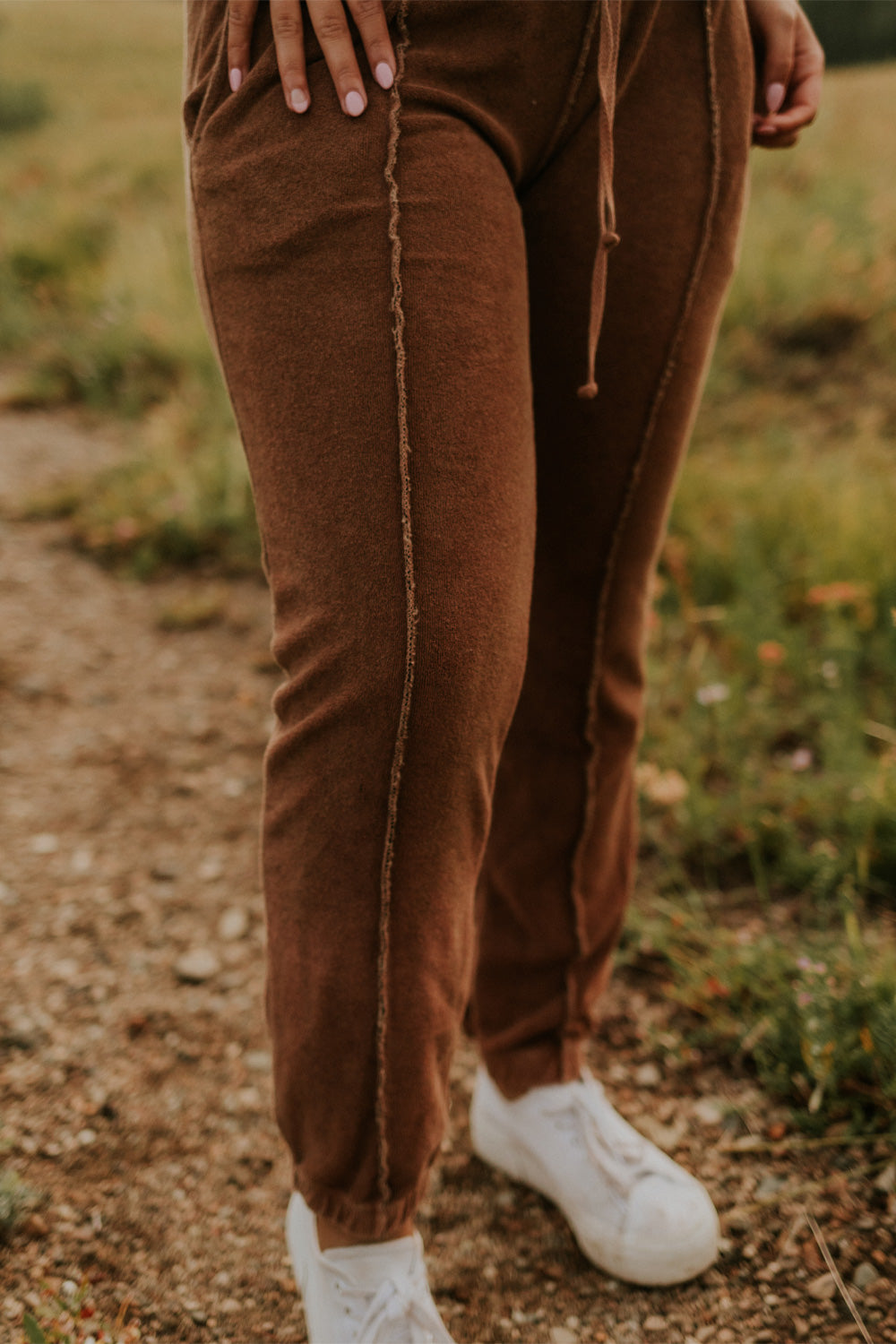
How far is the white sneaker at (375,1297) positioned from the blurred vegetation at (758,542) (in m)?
0.69

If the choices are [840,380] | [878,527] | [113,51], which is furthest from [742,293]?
[113,51]

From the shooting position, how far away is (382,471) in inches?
32.5

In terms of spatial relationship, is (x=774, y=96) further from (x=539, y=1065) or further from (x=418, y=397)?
(x=539, y=1065)

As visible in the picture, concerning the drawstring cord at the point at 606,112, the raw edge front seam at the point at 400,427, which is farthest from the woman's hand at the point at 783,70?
the raw edge front seam at the point at 400,427

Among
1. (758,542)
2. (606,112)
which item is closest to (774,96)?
(606,112)

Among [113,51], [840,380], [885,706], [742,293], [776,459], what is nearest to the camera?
[885,706]

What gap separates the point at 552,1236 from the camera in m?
1.39

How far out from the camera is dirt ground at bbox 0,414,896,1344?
1261mm

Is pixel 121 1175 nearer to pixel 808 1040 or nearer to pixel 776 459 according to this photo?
pixel 808 1040

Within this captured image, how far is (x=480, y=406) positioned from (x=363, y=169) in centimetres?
21

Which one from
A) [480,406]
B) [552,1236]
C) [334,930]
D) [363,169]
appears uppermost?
[363,169]

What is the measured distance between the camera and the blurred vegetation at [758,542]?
5.52ft

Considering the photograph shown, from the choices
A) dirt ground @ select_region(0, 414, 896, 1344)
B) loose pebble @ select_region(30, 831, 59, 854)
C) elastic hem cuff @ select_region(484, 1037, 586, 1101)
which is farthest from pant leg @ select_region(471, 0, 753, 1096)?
loose pebble @ select_region(30, 831, 59, 854)

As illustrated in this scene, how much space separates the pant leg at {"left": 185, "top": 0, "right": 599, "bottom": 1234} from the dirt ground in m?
0.53
